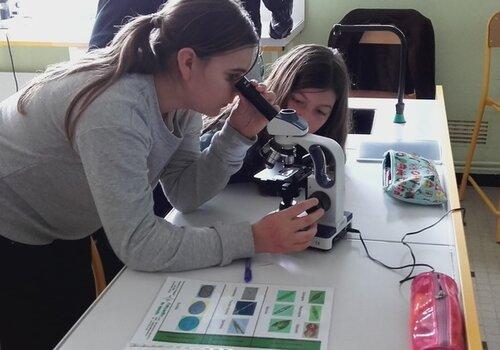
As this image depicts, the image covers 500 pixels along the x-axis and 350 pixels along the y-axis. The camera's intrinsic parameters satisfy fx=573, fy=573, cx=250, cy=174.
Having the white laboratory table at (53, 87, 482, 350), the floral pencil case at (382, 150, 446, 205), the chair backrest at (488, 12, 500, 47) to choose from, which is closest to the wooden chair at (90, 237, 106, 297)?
the white laboratory table at (53, 87, 482, 350)

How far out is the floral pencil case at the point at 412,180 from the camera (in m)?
1.34

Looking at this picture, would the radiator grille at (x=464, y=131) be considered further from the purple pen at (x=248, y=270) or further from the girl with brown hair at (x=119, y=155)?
the purple pen at (x=248, y=270)

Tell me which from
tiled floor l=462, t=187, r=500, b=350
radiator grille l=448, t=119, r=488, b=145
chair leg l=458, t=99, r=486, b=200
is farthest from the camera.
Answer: radiator grille l=448, t=119, r=488, b=145

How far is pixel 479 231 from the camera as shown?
8.95 feet

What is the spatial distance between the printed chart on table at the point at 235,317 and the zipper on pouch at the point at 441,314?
0.16 metres

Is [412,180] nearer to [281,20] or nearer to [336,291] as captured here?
[336,291]

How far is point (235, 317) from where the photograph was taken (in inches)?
36.4

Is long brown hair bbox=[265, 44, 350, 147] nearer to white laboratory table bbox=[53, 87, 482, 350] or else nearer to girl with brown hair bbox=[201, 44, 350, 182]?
girl with brown hair bbox=[201, 44, 350, 182]

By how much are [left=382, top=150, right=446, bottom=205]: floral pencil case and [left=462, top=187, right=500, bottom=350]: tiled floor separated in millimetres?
819

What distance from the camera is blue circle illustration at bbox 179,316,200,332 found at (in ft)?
2.95

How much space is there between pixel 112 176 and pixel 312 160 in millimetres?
414

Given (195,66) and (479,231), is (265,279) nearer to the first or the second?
(195,66)

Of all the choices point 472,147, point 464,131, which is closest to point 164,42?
→ point 472,147

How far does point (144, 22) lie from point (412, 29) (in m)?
2.17
